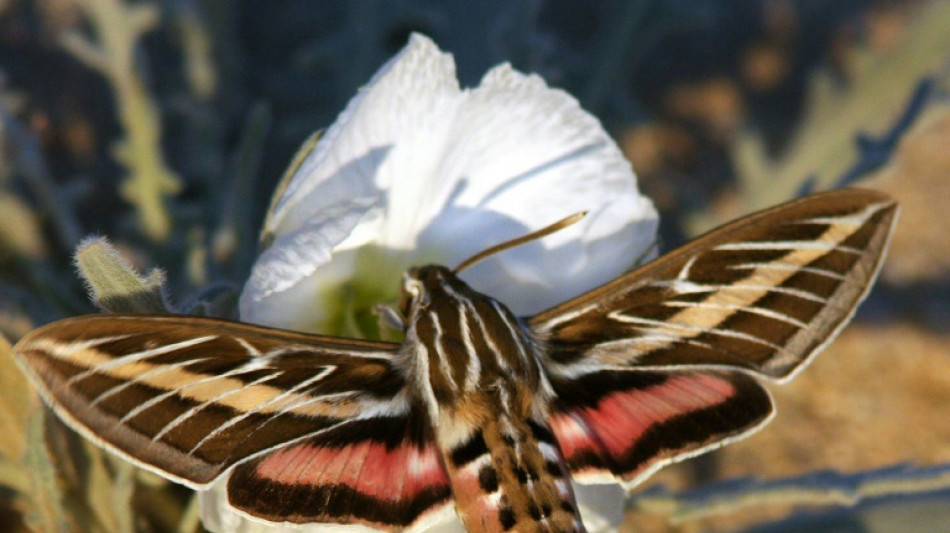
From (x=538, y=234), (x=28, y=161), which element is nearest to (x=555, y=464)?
(x=538, y=234)

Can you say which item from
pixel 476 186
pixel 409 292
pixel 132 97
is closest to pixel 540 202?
pixel 476 186

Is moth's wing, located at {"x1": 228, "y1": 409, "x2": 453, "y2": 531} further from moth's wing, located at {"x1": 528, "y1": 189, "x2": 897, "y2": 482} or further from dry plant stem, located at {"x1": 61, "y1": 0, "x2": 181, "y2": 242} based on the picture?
dry plant stem, located at {"x1": 61, "y1": 0, "x2": 181, "y2": 242}

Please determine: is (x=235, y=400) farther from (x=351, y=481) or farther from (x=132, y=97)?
(x=132, y=97)

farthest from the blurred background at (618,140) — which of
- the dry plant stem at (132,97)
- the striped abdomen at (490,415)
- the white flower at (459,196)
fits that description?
the striped abdomen at (490,415)

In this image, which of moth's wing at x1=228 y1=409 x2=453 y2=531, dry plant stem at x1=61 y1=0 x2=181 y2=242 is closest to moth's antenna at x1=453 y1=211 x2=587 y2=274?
moth's wing at x1=228 y1=409 x2=453 y2=531

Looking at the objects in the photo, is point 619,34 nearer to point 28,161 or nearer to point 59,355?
point 28,161

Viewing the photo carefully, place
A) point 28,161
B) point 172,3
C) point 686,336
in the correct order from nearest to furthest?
point 686,336
point 28,161
point 172,3

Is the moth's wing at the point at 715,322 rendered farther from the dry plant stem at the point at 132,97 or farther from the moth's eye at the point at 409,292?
the dry plant stem at the point at 132,97
